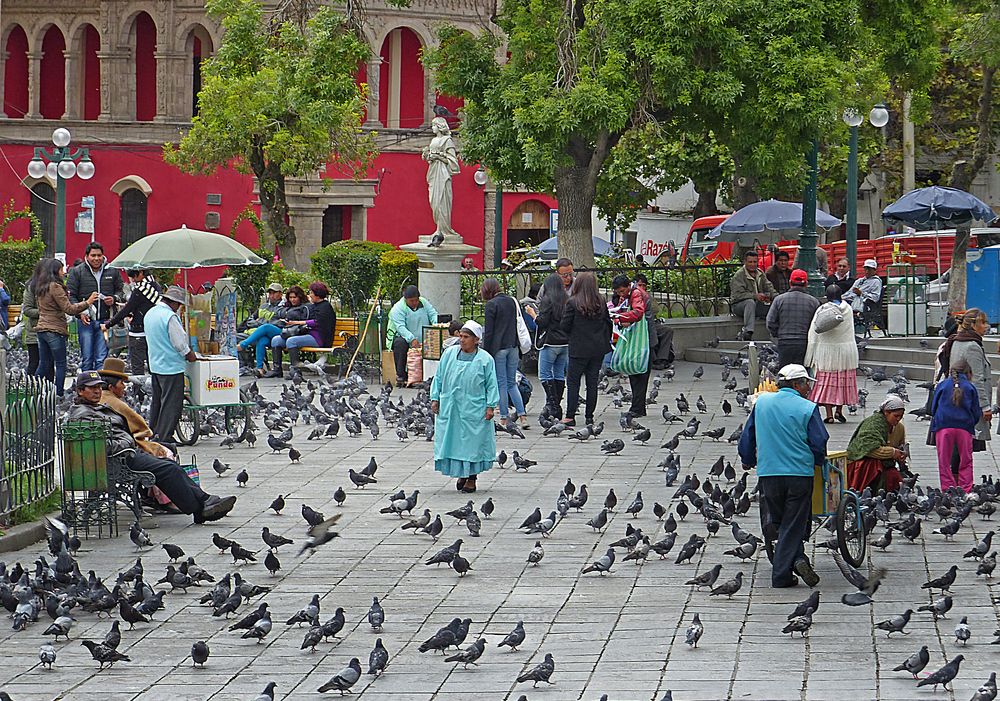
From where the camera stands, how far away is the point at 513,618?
9.24 metres

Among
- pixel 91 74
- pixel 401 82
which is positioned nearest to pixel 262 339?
pixel 401 82

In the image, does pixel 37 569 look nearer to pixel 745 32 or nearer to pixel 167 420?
pixel 167 420

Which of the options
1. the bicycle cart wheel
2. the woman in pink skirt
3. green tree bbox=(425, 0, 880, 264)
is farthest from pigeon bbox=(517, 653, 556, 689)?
Answer: green tree bbox=(425, 0, 880, 264)

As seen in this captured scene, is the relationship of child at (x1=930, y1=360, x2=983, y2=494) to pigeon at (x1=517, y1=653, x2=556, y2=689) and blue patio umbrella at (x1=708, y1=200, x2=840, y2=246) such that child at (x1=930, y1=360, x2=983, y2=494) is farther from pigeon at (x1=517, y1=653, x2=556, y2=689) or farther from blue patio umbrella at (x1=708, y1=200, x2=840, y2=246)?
blue patio umbrella at (x1=708, y1=200, x2=840, y2=246)

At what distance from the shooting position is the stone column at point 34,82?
4253 centimetres

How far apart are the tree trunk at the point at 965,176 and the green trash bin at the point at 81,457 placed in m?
15.9

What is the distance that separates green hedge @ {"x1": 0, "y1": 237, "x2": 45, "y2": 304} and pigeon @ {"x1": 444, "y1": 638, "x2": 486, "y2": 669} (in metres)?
21.9

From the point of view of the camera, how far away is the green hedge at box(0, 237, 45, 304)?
2828 cm

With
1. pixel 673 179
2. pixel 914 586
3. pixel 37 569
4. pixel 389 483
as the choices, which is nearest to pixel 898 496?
pixel 914 586

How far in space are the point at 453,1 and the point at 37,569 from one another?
3311 cm

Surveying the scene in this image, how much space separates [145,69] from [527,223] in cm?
1124

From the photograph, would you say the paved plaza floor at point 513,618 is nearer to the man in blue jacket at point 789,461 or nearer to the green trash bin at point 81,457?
the man in blue jacket at point 789,461

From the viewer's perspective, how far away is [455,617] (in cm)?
922

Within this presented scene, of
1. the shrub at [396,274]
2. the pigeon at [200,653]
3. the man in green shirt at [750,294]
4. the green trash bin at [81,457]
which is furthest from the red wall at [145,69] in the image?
the pigeon at [200,653]
